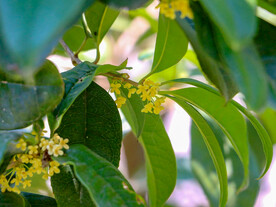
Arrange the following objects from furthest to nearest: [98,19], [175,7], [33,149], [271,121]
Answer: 1. [271,121]
2. [98,19]
3. [33,149]
4. [175,7]

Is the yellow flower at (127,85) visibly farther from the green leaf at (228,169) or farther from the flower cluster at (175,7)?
the green leaf at (228,169)

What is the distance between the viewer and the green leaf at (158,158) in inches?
37.4

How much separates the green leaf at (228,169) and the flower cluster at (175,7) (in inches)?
39.1

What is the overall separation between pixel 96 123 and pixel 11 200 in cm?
20

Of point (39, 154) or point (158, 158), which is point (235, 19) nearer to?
point (39, 154)

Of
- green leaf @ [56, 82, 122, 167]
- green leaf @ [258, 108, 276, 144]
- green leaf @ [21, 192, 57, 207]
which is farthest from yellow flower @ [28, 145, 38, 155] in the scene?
green leaf @ [258, 108, 276, 144]

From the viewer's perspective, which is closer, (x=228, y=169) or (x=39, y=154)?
(x=39, y=154)

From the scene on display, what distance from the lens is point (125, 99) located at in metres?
0.84

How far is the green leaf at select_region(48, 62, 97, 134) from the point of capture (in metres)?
0.67

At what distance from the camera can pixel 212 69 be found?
0.61 m

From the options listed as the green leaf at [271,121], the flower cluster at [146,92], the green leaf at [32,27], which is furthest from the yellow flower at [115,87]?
the green leaf at [271,121]

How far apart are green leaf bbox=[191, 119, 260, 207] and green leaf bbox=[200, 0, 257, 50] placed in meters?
1.11

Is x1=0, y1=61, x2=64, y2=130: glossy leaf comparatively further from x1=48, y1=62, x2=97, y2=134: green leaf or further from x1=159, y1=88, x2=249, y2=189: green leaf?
x1=159, y1=88, x2=249, y2=189: green leaf

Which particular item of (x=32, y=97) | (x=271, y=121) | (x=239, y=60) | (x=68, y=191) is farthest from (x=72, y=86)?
(x=271, y=121)
